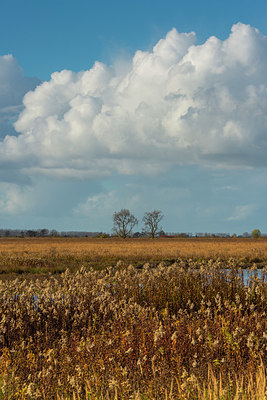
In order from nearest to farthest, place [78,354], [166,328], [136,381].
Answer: [136,381] → [78,354] → [166,328]

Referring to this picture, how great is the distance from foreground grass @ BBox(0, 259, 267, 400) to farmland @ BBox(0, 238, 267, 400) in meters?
0.02

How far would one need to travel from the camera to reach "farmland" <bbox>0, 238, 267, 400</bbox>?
17.9 feet

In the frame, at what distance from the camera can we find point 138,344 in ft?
22.3

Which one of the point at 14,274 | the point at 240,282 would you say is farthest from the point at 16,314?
the point at 14,274

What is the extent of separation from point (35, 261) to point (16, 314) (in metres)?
18.8

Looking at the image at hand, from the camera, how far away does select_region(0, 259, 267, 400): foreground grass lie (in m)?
5.43

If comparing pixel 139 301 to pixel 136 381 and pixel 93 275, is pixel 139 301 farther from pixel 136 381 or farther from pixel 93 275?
pixel 136 381

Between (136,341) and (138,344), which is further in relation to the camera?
(136,341)

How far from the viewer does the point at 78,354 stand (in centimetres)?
668

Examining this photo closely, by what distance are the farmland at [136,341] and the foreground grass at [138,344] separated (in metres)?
0.02

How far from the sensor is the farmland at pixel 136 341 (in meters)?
5.46

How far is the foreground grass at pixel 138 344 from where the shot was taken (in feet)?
17.8

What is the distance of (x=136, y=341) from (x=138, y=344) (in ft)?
0.77

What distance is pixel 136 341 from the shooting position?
23.0 feet
